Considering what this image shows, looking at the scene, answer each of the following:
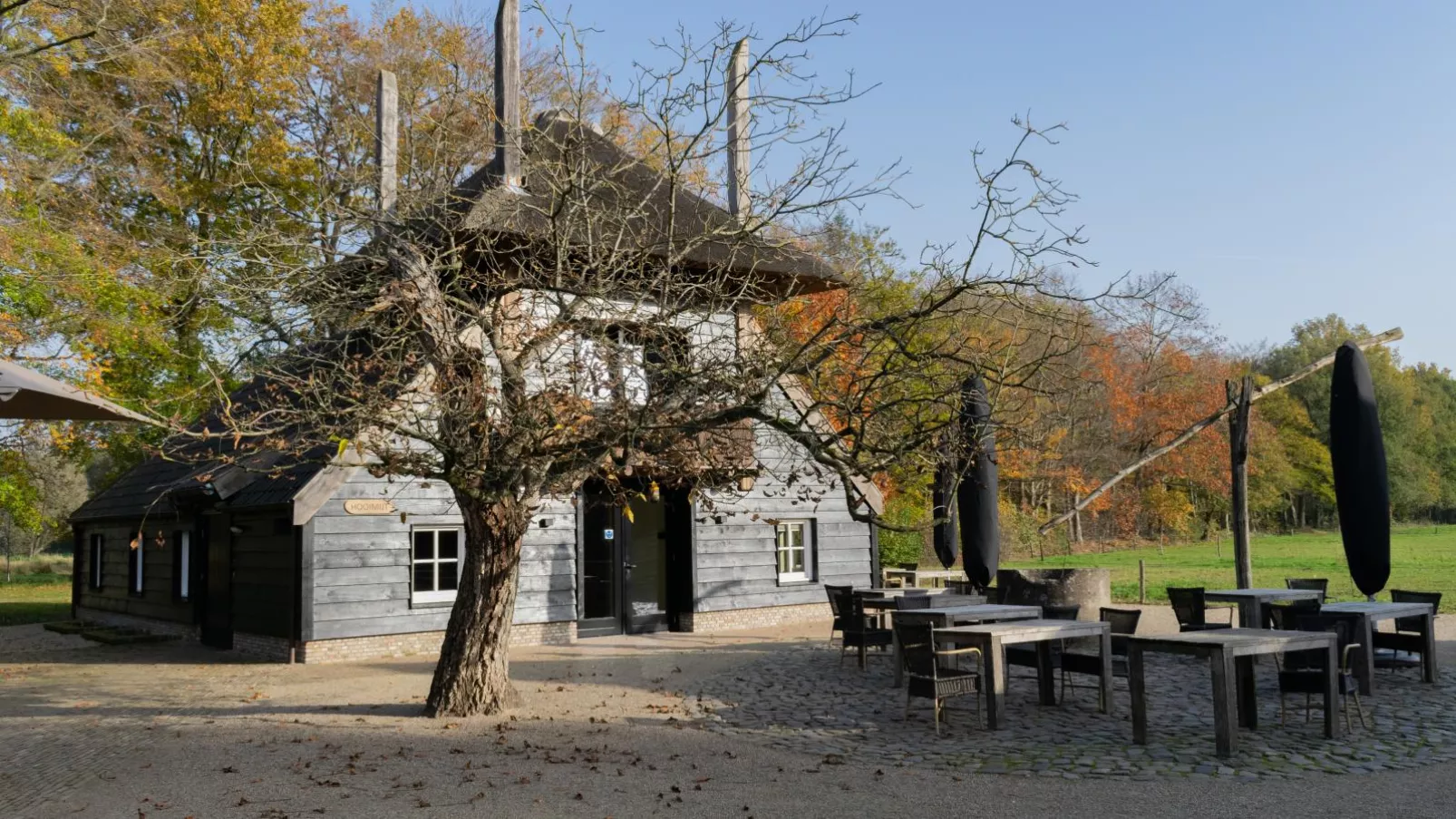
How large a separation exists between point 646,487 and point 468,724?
27.8 ft

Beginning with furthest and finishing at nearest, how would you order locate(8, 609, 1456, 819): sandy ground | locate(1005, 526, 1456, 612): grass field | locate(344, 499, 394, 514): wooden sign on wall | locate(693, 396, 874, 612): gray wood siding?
locate(1005, 526, 1456, 612): grass field → locate(693, 396, 874, 612): gray wood siding → locate(344, 499, 394, 514): wooden sign on wall → locate(8, 609, 1456, 819): sandy ground

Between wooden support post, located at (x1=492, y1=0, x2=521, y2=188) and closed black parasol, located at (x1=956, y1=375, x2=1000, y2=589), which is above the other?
wooden support post, located at (x1=492, y1=0, x2=521, y2=188)

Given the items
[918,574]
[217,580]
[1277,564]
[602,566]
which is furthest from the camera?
[1277,564]

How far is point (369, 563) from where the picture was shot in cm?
1344

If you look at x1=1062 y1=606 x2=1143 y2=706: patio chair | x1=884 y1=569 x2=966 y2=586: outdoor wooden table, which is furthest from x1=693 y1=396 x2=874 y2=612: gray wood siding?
x1=1062 y1=606 x2=1143 y2=706: patio chair

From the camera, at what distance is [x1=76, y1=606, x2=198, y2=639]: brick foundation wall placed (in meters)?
16.6

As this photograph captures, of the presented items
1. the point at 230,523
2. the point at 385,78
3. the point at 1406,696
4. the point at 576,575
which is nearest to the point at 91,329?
the point at 230,523

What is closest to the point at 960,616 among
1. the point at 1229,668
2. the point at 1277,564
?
the point at 1229,668

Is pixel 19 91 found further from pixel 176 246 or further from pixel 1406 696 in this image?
pixel 1406 696

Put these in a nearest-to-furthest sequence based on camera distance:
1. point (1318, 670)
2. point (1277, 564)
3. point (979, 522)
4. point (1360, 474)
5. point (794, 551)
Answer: point (1318, 670) → point (1360, 474) → point (979, 522) → point (794, 551) → point (1277, 564)

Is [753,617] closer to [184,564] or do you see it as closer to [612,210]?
[612,210]

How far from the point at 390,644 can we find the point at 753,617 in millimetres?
5776

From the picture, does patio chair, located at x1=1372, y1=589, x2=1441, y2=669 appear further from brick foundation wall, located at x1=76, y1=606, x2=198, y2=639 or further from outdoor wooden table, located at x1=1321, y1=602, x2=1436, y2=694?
brick foundation wall, located at x1=76, y1=606, x2=198, y2=639

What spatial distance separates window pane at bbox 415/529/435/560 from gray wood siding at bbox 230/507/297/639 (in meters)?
1.53
